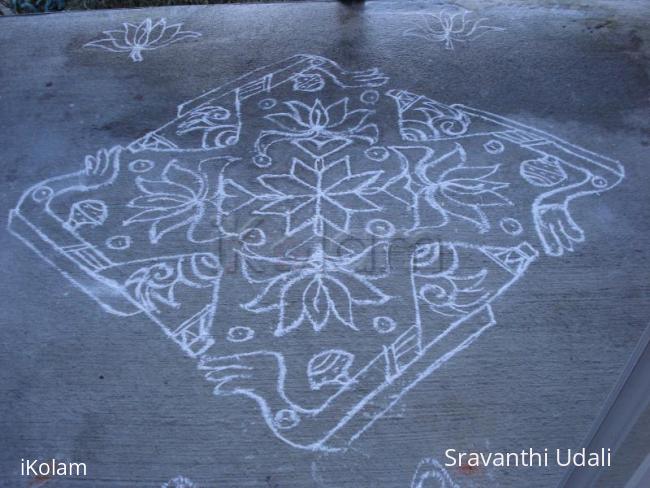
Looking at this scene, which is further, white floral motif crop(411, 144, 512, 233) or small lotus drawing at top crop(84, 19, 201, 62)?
small lotus drawing at top crop(84, 19, 201, 62)

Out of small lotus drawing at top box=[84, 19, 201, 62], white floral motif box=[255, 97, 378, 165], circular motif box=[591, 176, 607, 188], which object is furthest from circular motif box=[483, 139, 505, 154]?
small lotus drawing at top box=[84, 19, 201, 62]

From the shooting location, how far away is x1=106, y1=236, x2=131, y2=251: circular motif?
11.6ft

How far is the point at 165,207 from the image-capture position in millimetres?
3730

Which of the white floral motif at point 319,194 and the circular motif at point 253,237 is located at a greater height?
the white floral motif at point 319,194

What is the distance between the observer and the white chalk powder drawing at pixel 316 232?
2.98 meters

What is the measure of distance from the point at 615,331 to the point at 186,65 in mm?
3555

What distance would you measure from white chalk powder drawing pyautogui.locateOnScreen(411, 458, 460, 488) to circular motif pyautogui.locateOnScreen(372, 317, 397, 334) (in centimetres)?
67

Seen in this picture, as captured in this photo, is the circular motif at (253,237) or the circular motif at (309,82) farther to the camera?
the circular motif at (309,82)

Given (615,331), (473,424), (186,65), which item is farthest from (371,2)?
(473,424)

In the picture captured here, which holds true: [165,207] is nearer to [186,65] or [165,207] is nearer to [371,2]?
[186,65]

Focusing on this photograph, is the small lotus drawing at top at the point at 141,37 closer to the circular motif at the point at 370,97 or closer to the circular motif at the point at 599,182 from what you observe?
the circular motif at the point at 370,97

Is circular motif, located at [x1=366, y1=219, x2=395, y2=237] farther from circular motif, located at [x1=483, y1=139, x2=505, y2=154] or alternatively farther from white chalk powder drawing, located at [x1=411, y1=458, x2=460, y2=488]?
white chalk powder drawing, located at [x1=411, y1=458, x2=460, y2=488]

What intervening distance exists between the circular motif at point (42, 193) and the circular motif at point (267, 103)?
1491mm

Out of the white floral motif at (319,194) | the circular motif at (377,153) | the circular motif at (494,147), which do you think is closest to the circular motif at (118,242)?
the white floral motif at (319,194)
